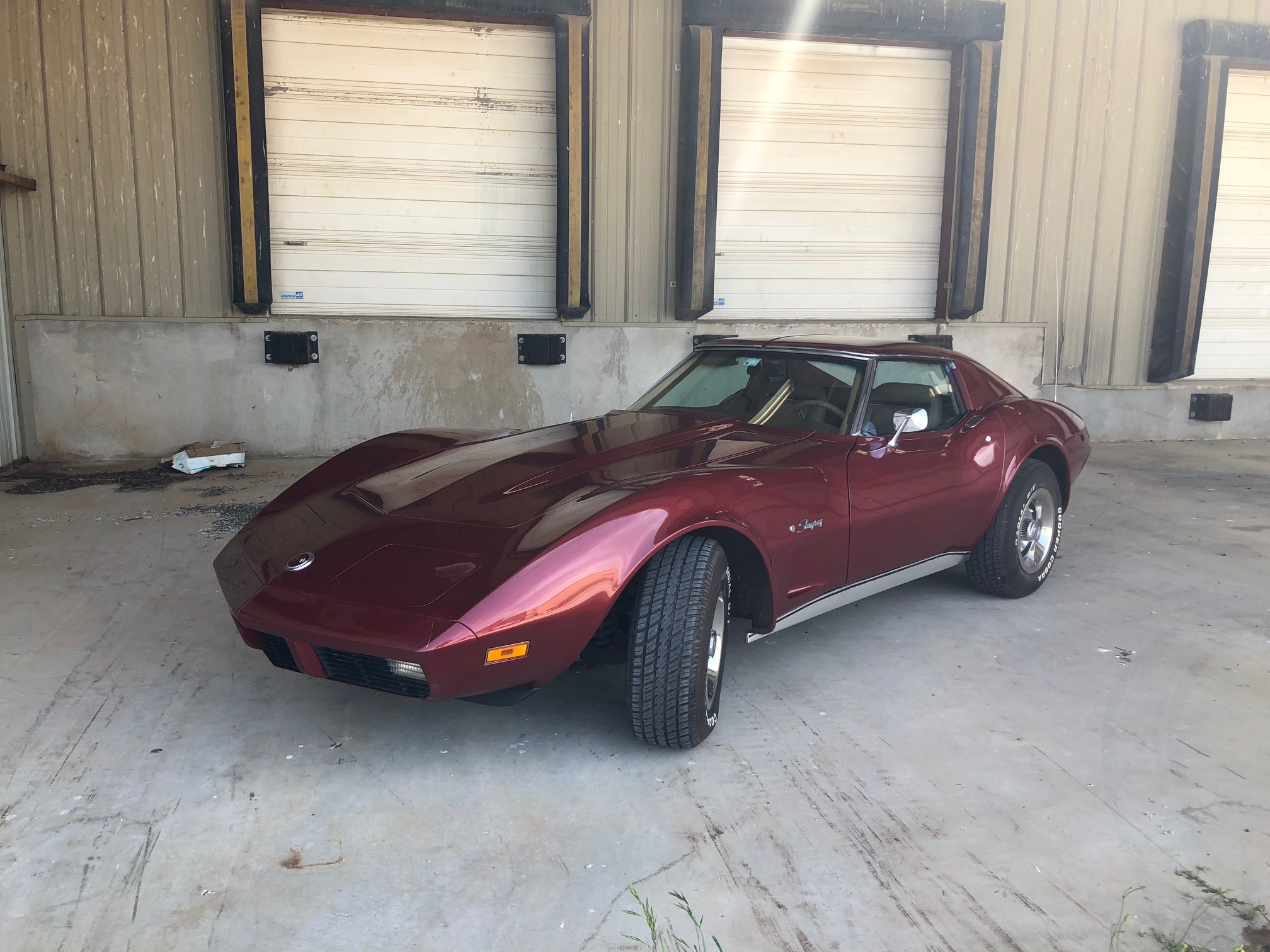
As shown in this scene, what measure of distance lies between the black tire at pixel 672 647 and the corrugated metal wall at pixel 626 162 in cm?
584

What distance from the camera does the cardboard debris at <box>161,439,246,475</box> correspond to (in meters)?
7.32

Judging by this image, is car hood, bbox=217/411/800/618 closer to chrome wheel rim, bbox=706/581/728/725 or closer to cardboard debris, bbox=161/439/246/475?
chrome wheel rim, bbox=706/581/728/725

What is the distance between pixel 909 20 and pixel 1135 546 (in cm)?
543

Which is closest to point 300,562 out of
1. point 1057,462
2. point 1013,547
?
point 1013,547

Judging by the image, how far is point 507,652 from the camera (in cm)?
253

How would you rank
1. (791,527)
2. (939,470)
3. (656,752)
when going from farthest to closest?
(939,470), (791,527), (656,752)

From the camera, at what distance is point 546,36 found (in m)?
8.03

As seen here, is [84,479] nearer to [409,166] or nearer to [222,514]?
[222,514]

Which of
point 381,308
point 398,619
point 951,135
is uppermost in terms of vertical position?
point 951,135

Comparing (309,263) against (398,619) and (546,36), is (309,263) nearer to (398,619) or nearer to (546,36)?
(546,36)

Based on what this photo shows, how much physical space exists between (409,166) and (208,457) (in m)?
2.95

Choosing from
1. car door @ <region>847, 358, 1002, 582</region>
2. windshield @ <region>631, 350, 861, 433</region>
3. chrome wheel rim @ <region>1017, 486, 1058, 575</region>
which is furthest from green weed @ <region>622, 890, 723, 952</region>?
chrome wheel rim @ <region>1017, 486, 1058, 575</region>

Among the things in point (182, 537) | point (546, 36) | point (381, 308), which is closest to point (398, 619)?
point (182, 537)

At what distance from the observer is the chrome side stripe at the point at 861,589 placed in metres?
3.33
